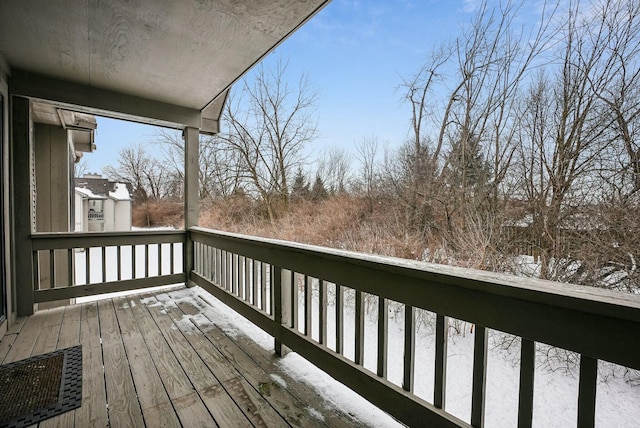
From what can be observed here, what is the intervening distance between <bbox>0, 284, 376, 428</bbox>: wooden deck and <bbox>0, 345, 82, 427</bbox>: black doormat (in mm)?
72

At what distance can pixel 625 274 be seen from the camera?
121 inches

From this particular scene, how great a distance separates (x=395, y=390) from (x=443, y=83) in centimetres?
611

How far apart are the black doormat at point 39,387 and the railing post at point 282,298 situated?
1.27 meters

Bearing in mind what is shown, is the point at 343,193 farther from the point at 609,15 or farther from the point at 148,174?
the point at 609,15

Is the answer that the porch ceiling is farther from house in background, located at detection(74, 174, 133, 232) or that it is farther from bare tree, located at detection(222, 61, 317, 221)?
bare tree, located at detection(222, 61, 317, 221)

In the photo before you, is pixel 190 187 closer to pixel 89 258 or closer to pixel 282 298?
pixel 89 258

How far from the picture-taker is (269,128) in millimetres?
9320

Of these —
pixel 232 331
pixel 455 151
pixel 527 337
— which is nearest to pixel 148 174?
pixel 232 331

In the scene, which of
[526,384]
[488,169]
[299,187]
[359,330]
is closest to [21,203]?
[359,330]

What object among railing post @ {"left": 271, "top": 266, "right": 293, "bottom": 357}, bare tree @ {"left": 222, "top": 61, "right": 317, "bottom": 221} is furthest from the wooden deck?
bare tree @ {"left": 222, "top": 61, "right": 317, "bottom": 221}

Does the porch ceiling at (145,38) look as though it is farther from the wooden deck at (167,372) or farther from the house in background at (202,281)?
the wooden deck at (167,372)

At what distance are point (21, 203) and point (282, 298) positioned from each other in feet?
9.56

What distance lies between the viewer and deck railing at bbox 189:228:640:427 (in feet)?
2.94

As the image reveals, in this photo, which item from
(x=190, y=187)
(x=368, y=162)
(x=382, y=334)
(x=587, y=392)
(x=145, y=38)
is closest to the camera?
(x=587, y=392)
